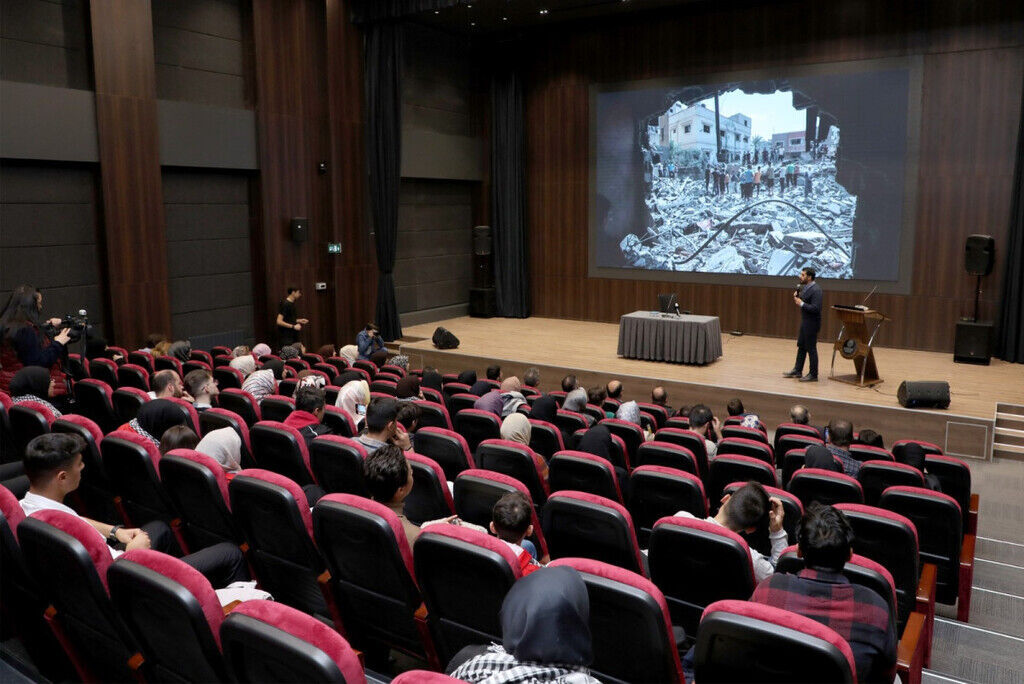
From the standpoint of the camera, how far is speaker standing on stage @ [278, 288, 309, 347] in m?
11.2

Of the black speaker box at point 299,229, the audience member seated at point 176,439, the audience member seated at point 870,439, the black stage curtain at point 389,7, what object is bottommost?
the audience member seated at point 870,439

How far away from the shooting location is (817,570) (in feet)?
8.08

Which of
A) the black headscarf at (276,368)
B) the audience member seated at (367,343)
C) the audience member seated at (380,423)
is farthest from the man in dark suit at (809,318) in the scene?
the audience member seated at (380,423)

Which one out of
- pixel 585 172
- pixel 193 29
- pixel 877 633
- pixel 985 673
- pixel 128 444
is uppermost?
pixel 193 29

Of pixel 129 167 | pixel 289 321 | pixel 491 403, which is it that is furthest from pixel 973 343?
pixel 129 167

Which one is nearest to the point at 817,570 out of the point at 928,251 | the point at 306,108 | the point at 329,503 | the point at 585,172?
the point at 329,503

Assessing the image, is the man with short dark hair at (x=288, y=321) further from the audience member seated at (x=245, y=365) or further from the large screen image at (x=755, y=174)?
the large screen image at (x=755, y=174)

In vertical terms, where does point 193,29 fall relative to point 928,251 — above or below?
above

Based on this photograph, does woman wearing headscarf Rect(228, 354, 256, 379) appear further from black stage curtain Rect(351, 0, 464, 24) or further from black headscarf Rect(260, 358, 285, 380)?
black stage curtain Rect(351, 0, 464, 24)

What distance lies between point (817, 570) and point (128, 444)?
2.89 m

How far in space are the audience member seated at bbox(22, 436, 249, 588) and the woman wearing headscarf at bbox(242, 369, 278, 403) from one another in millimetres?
3334

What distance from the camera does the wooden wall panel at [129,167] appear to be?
9.19 metres

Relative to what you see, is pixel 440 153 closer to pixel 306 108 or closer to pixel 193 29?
pixel 306 108

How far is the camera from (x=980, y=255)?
10.2 m
